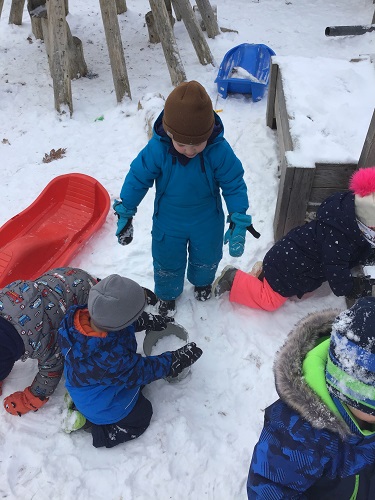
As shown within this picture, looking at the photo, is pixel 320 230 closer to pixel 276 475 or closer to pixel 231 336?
pixel 231 336

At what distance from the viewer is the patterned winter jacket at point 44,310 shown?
2246 millimetres

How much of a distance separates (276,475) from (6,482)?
1627 millimetres

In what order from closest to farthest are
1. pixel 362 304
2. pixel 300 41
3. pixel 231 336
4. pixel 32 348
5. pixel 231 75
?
pixel 362 304
pixel 32 348
pixel 231 336
pixel 231 75
pixel 300 41

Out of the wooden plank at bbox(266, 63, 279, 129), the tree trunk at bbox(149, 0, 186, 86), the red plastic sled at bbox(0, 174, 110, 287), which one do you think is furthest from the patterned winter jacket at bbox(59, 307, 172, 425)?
the tree trunk at bbox(149, 0, 186, 86)

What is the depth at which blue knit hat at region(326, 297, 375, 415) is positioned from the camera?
121 cm

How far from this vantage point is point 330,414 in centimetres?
135

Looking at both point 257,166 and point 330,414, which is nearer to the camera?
point 330,414

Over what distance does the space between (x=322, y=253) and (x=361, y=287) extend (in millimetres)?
478

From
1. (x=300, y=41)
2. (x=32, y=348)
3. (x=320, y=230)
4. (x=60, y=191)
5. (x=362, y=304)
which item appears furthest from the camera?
(x=300, y=41)

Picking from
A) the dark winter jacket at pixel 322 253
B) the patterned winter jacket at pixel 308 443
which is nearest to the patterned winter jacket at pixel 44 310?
the dark winter jacket at pixel 322 253

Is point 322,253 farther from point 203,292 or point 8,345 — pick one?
point 8,345

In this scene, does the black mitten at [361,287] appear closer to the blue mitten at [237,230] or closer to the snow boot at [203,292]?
the blue mitten at [237,230]

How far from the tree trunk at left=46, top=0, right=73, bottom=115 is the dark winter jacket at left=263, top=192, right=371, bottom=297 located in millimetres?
3479

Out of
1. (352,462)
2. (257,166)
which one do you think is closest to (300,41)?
(257,166)
